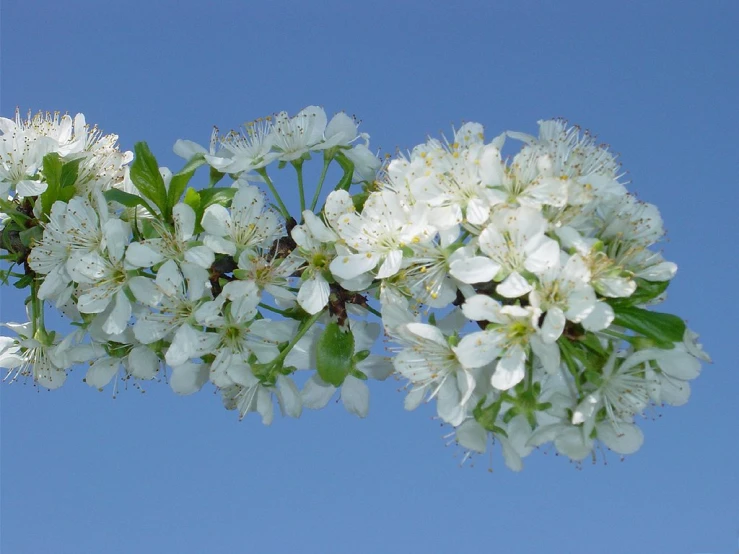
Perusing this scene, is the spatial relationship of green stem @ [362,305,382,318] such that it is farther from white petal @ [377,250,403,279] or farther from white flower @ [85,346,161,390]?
white flower @ [85,346,161,390]

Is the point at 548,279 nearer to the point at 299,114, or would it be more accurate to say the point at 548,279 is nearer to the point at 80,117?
the point at 299,114

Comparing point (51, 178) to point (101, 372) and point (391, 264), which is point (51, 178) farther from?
point (391, 264)

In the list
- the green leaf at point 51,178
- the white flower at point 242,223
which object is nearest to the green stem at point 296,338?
the white flower at point 242,223

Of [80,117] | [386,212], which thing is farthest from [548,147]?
[80,117]

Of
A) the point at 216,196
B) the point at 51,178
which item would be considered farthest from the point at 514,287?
the point at 51,178

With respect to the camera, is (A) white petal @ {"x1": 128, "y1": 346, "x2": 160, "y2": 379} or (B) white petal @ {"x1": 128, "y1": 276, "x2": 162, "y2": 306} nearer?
(B) white petal @ {"x1": 128, "y1": 276, "x2": 162, "y2": 306}

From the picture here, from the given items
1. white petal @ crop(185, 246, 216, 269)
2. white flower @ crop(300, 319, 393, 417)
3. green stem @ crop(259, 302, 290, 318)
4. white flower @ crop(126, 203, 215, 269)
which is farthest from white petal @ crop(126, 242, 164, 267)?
white flower @ crop(300, 319, 393, 417)

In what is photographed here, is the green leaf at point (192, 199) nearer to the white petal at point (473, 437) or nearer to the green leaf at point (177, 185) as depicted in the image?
the green leaf at point (177, 185)
